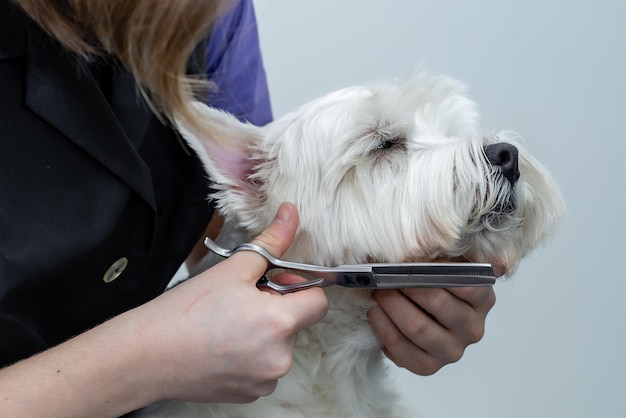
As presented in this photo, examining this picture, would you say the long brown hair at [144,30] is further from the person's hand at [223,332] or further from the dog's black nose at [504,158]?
the dog's black nose at [504,158]

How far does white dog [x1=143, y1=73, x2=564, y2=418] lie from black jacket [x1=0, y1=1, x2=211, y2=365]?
88 mm

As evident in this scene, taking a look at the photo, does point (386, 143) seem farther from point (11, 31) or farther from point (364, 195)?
point (11, 31)

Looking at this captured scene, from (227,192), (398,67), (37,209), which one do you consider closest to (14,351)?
(37,209)

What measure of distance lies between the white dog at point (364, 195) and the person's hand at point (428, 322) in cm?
4

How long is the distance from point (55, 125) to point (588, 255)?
4.02 ft

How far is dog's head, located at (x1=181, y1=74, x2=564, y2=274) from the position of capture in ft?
2.79

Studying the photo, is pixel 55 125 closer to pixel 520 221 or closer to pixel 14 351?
pixel 14 351

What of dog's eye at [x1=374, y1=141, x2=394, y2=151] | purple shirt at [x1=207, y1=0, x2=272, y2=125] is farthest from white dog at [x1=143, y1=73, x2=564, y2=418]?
purple shirt at [x1=207, y1=0, x2=272, y2=125]

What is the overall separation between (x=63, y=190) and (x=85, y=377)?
0.22m

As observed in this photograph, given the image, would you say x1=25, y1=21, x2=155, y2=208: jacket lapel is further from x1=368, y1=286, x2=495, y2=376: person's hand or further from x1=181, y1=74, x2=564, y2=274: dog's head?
x1=368, y1=286, x2=495, y2=376: person's hand

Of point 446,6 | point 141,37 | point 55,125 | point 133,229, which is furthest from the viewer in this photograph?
point 446,6

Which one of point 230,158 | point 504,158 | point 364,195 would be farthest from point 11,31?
point 504,158

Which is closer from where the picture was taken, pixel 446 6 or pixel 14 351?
pixel 14 351

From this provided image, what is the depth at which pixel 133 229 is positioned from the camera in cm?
92
